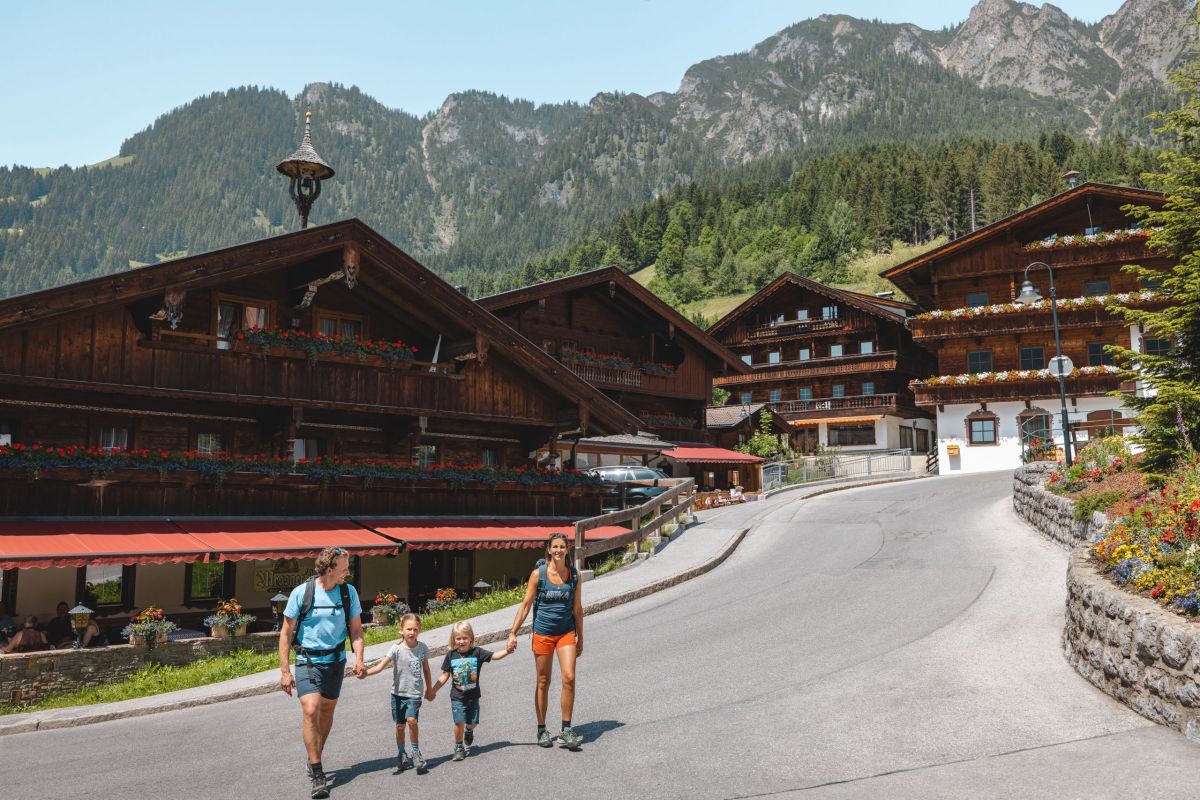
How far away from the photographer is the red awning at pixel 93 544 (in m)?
16.5

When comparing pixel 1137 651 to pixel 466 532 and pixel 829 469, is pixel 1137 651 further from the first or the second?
pixel 829 469

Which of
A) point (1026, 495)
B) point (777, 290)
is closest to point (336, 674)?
point (1026, 495)

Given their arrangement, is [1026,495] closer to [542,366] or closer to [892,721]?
[542,366]

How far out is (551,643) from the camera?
946 centimetres

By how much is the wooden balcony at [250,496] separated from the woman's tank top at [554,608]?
13399mm

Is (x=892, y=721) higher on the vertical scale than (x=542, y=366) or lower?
lower

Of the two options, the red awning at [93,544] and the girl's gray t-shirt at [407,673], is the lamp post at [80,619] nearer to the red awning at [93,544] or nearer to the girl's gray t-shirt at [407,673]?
the red awning at [93,544]

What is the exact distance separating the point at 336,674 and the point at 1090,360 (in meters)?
52.6

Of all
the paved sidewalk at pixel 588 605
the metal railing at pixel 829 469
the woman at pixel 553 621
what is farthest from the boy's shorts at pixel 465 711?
the metal railing at pixel 829 469

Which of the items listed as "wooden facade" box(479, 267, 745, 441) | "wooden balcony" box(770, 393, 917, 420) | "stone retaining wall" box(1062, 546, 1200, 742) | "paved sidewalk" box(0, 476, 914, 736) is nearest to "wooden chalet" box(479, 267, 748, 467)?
"wooden facade" box(479, 267, 745, 441)

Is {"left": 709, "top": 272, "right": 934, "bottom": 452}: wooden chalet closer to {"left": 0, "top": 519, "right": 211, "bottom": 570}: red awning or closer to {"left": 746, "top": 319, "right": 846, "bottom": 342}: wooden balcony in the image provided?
{"left": 746, "top": 319, "right": 846, "bottom": 342}: wooden balcony

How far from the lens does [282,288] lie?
24156mm

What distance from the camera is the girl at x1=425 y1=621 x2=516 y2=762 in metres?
9.12

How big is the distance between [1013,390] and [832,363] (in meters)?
14.4
